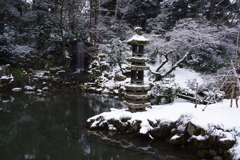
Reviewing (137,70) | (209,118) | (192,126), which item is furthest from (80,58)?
(209,118)

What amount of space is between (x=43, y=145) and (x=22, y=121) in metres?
3.03

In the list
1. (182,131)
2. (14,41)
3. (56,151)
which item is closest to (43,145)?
(56,151)

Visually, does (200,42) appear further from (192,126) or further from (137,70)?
(192,126)

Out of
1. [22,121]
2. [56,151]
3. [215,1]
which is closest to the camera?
[56,151]

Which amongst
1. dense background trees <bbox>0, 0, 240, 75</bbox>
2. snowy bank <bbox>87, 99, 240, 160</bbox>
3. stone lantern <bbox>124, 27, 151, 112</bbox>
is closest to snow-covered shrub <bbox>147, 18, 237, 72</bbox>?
dense background trees <bbox>0, 0, 240, 75</bbox>

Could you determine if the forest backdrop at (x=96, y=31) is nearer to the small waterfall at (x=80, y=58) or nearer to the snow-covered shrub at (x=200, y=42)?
the snow-covered shrub at (x=200, y=42)

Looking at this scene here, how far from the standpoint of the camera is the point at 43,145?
6.17 m

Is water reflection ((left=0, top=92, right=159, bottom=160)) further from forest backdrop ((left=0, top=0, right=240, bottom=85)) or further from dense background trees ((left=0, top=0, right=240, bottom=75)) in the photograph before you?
dense background trees ((left=0, top=0, right=240, bottom=75))

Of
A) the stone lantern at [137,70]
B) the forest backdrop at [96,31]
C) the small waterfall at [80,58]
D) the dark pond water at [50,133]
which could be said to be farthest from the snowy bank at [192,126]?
the small waterfall at [80,58]

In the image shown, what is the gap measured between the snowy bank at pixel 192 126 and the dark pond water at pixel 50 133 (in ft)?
2.94

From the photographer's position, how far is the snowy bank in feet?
17.0

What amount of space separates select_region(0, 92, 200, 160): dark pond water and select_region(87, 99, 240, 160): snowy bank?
0.90 m

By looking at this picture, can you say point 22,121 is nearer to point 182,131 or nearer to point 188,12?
point 182,131

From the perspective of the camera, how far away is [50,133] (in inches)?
282
